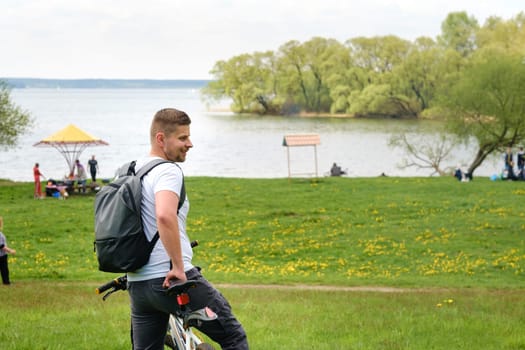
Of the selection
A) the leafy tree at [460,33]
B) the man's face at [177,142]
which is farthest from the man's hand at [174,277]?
the leafy tree at [460,33]

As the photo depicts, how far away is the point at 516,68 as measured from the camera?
5203 centimetres

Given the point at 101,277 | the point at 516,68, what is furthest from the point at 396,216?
the point at 516,68

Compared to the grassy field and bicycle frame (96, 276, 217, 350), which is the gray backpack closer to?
bicycle frame (96, 276, 217, 350)

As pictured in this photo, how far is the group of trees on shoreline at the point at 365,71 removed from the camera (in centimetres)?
11038

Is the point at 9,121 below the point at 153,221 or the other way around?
below

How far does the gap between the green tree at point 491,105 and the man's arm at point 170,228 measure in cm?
4865

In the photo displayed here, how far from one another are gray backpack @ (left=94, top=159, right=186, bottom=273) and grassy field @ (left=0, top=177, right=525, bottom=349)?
125 inches

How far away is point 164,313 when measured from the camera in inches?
216

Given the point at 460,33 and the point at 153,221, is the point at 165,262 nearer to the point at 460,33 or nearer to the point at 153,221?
the point at 153,221

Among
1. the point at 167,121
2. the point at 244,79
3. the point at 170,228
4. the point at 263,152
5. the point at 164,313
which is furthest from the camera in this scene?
the point at 244,79

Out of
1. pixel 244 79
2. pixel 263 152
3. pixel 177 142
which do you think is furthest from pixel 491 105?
pixel 244 79

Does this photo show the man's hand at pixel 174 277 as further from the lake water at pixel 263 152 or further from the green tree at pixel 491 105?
the green tree at pixel 491 105

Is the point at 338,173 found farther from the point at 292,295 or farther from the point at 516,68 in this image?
the point at 292,295

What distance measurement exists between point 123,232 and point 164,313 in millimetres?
759
